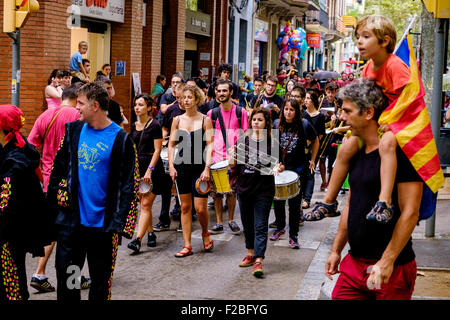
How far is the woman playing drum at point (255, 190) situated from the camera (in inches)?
297

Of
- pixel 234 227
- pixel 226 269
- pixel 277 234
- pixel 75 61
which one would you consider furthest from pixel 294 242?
pixel 75 61

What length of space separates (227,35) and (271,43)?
1024 cm

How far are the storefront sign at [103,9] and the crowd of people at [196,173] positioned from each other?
6.35 metres

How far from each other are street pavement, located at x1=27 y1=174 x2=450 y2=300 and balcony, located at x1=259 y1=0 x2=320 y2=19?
80.6 feet

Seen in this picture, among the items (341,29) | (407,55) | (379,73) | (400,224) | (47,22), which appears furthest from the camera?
(341,29)

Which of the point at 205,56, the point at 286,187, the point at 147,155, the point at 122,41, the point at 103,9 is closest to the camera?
the point at 286,187

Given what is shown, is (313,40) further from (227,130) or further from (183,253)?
(183,253)

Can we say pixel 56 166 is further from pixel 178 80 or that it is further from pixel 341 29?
pixel 341 29

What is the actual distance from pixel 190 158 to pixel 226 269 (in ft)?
4.68

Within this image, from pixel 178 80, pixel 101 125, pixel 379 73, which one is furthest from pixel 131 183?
pixel 178 80

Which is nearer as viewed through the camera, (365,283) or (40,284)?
(365,283)

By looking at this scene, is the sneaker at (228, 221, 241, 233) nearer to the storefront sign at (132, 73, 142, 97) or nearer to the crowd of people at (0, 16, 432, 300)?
the crowd of people at (0, 16, 432, 300)

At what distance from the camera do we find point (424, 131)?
3.76 m

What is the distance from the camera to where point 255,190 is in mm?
7621
